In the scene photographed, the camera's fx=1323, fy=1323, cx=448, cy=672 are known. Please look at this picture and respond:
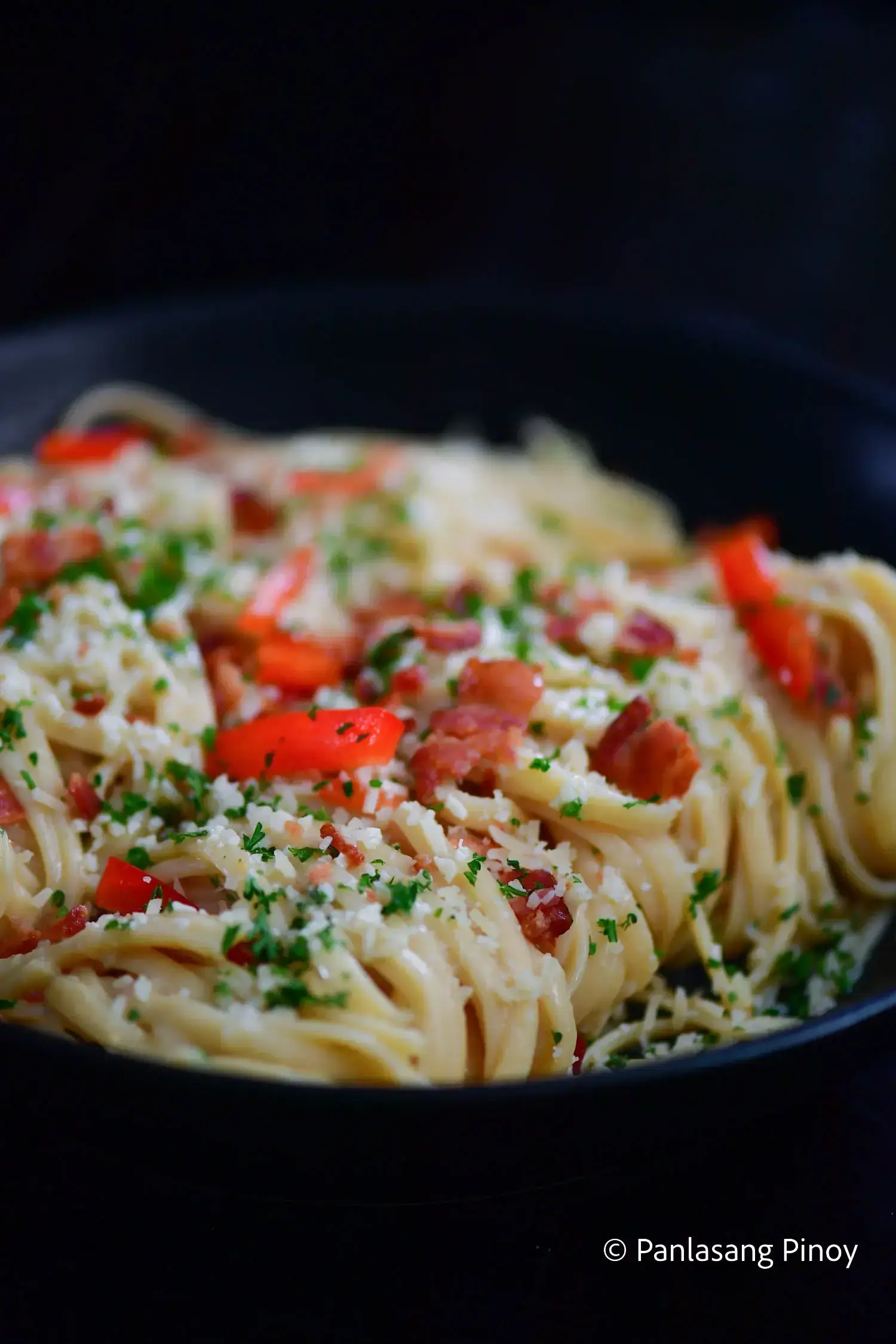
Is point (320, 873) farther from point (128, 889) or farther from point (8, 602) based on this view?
point (8, 602)

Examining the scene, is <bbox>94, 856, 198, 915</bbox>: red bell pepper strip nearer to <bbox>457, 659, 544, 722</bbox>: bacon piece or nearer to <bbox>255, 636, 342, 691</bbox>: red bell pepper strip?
<bbox>255, 636, 342, 691</bbox>: red bell pepper strip

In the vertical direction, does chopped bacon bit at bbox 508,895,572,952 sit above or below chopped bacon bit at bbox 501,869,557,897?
below

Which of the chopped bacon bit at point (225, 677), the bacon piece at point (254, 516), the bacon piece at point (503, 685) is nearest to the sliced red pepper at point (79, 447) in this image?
the bacon piece at point (254, 516)

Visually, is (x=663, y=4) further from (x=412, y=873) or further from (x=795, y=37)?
(x=412, y=873)

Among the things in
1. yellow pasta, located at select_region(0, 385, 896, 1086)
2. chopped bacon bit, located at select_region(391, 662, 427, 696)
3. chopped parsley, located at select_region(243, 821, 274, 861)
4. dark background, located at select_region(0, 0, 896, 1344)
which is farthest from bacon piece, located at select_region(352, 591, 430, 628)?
dark background, located at select_region(0, 0, 896, 1344)

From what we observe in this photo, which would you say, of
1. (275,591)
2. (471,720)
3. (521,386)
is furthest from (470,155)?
(471,720)

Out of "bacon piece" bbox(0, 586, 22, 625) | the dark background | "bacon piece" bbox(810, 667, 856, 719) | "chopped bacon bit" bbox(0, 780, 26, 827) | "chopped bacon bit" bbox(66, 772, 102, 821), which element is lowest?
"chopped bacon bit" bbox(0, 780, 26, 827)
